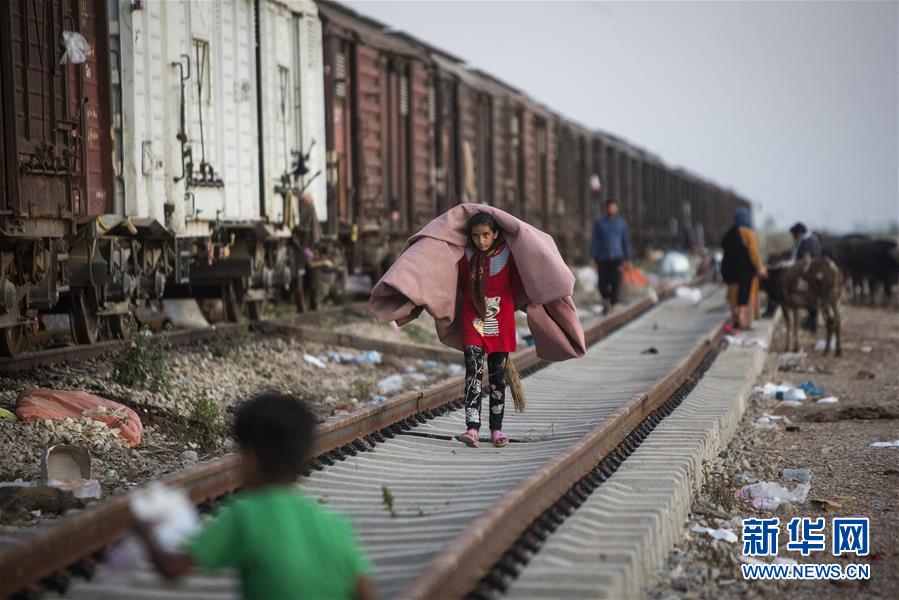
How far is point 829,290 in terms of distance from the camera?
49.9ft

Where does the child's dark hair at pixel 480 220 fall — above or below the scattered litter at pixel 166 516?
above

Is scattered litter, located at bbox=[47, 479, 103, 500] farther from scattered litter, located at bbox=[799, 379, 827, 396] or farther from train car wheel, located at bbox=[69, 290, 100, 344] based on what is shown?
scattered litter, located at bbox=[799, 379, 827, 396]

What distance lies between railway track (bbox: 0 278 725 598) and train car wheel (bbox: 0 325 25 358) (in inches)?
138

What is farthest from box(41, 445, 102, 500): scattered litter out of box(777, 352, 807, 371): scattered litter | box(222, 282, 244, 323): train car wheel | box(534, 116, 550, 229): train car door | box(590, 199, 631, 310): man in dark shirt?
box(534, 116, 550, 229): train car door

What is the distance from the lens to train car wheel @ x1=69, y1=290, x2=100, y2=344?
11.3 m

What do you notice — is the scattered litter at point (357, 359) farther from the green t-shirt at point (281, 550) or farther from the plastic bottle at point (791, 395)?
the green t-shirt at point (281, 550)

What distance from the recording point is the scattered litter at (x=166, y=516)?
3.08 m

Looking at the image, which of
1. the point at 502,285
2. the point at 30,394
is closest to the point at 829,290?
the point at 502,285

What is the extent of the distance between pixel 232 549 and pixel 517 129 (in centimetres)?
2404

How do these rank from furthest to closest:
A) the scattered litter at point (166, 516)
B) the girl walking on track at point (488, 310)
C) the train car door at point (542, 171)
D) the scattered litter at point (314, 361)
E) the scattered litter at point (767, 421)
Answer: the train car door at point (542, 171)
the scattered litter at point (314, 361)
the scattered litter at point (767, 421)
the girl walking on track at point (488, 310)
the scattered litter at point (166, 516)

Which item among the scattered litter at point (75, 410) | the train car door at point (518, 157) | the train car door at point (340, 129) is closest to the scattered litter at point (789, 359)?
the train car door at point (340, 129)

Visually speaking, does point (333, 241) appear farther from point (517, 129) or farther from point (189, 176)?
point (517, 129)

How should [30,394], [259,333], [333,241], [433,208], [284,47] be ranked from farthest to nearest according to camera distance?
[433,208] → [333,241] → [284,47] → [259,333] → [30,394]

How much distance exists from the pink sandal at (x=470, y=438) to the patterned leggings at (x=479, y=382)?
0.12 feet
